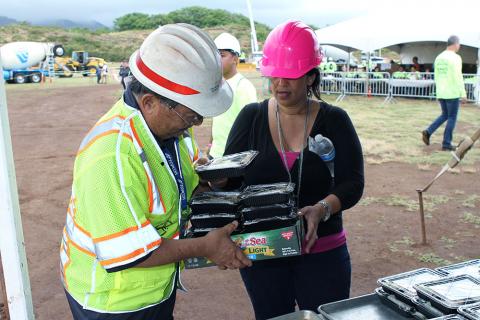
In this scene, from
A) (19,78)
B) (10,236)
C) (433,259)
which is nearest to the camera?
(10,236)

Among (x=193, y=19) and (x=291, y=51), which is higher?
(x=193, y=19)

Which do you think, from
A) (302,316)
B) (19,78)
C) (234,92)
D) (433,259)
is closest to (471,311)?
(302,316)

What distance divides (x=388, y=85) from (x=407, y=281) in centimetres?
1822

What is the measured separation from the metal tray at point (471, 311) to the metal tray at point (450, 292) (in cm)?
3

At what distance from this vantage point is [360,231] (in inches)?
224

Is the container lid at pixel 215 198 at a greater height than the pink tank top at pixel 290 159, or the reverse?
the pink tank top at pixel 290 159

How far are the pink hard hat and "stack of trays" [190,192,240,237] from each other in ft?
2.22

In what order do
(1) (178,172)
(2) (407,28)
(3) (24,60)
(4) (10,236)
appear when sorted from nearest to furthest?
(1) (178,172), (4) (10,236), (2) (407,28), (3) (24,60)

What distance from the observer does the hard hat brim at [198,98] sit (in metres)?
1.54

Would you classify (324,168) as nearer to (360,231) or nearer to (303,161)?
(303,161)

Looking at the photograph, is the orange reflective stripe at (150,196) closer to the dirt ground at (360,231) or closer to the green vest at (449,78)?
the dirt ground at (360,231)

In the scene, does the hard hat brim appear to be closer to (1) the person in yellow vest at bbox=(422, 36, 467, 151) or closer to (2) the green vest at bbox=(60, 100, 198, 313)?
(2) the green vest at bbox=(60, 100, 198, 313)

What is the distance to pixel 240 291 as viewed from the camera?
434cm

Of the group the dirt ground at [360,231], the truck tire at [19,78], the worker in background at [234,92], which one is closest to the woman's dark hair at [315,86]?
the worker in background at [234,92]
